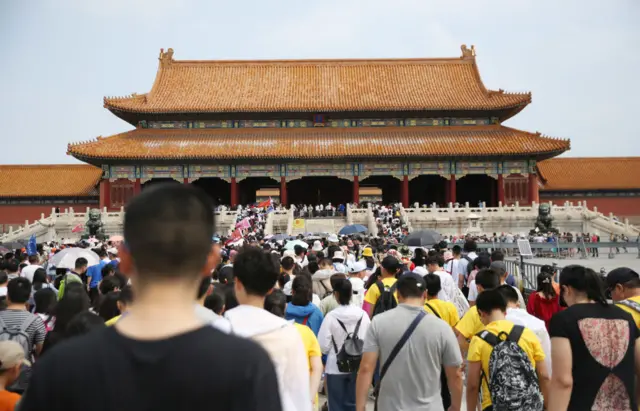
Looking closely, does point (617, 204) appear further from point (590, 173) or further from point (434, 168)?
point (434, 168)

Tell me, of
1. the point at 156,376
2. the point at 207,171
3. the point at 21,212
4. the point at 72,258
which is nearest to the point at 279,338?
the point at 156,376

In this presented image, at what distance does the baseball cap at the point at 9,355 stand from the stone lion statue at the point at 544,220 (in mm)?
28225

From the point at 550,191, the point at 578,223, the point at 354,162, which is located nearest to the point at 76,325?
the point at 578,223

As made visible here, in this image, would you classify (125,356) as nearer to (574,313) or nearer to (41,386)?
(41,386)

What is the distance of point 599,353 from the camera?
4371 mm

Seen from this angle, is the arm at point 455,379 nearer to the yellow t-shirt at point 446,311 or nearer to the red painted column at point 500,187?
the yellow t-shirt at point 446,311

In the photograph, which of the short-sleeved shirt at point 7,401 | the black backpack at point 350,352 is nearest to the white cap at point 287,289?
the black backpack at point 350,352

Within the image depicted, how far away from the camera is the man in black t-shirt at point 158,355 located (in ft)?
6.40

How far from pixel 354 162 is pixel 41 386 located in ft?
120

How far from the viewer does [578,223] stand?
31859mm

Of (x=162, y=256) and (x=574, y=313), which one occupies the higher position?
(x=162, y=256)

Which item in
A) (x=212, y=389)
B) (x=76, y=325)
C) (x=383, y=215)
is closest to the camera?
(x=212, y=389)

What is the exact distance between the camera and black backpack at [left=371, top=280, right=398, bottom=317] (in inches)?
278

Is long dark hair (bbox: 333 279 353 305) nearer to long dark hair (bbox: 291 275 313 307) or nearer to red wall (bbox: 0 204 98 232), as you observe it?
long dark hair (bbox: 291 275 313 307)
